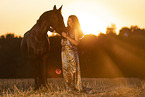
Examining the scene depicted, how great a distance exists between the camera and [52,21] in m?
7.25

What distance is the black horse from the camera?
7.25 meters

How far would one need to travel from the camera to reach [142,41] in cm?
1970

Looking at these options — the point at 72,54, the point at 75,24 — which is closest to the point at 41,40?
the point at 72,54

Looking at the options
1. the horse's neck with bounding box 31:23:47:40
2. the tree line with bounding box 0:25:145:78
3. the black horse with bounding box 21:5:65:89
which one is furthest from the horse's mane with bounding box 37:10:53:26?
the tree line with bounding box 0:25:145:78

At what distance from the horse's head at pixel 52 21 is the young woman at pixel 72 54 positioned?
382 mm

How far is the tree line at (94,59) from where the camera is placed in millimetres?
15750

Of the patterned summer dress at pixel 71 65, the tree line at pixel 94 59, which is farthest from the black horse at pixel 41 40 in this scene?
the tree line at pixel 94 59

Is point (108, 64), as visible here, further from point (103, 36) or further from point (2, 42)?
point (2, 42)

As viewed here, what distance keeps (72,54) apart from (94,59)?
9.22 meters

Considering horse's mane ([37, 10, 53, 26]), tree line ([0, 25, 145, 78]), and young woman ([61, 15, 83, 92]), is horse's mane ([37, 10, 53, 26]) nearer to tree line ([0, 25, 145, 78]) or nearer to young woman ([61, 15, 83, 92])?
young woman ([61, 15, 83, 92])

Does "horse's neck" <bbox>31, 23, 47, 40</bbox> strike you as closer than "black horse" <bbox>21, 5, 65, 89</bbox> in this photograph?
No

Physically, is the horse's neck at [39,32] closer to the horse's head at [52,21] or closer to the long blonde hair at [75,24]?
the horse's head at [52,21]

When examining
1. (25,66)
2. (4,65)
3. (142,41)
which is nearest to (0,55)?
(4,65)

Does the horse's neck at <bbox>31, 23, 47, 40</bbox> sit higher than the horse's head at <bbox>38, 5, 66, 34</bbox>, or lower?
lower
